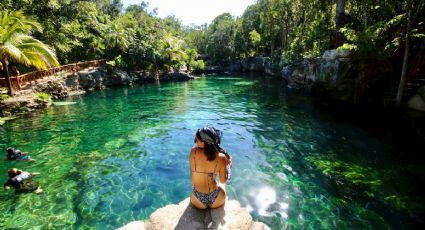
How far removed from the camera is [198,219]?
4.36 meters

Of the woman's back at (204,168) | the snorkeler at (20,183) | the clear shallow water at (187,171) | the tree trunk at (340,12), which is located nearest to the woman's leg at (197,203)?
the woman's back at (204,168)

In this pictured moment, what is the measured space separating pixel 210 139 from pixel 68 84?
2978 centimetres

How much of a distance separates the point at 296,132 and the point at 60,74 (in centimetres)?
2591

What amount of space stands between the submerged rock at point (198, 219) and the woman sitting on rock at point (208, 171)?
0.52ft

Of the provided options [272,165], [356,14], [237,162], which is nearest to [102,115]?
[237,162]

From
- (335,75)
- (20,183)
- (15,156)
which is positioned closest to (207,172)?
(20,183)

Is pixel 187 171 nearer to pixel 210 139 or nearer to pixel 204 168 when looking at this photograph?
pixel 204 168

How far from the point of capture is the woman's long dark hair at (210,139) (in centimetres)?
412

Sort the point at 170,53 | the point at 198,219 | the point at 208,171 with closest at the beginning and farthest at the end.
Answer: the point at 198,219 < the point at 208,171 < the point at 170,53

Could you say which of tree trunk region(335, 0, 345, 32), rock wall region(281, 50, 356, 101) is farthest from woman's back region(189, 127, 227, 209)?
tree trunk region(335, 0, 345, 32)

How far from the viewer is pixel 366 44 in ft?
50.3

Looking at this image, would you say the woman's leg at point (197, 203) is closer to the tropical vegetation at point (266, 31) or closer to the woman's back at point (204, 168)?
the woman's back at point (204, 168)

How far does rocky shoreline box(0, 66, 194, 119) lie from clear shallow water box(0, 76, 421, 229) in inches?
87.7

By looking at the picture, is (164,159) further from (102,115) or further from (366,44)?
(366,44)
